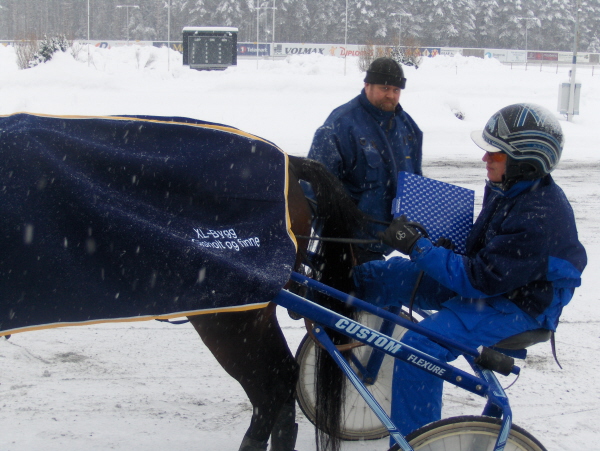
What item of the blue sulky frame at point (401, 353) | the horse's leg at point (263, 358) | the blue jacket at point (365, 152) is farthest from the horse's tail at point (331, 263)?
the blue jacket at point (365, 152)

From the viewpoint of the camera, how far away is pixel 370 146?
310 centimetres

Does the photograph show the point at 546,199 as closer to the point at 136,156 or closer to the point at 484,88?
the point at 136,156

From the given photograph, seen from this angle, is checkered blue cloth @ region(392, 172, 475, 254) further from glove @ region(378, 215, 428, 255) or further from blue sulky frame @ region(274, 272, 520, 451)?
blue sulky frame @ region(274, 272, 520, 451)

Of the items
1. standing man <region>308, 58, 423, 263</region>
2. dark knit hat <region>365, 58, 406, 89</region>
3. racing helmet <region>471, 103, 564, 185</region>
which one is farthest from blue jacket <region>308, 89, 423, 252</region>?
racing helmet <region>471, 103, 564, 185</region>

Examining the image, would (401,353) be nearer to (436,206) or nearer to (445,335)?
(445,335)

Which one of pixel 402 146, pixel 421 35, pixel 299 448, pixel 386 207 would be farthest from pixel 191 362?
pixel 421 35

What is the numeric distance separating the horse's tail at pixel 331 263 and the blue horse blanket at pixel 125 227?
386 mm

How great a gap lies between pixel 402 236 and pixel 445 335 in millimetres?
376

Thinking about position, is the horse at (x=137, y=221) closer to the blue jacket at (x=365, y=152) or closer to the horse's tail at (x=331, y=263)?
the horse's tail at (x=331, y=263)

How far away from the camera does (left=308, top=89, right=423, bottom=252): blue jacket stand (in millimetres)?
3090

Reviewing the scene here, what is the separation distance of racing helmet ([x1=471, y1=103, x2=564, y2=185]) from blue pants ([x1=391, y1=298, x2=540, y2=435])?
0.45 meters

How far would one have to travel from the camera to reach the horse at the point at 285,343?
7.80ft

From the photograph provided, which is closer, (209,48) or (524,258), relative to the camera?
(524,258)

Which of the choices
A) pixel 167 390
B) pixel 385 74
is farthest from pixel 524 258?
pixel 167 390
